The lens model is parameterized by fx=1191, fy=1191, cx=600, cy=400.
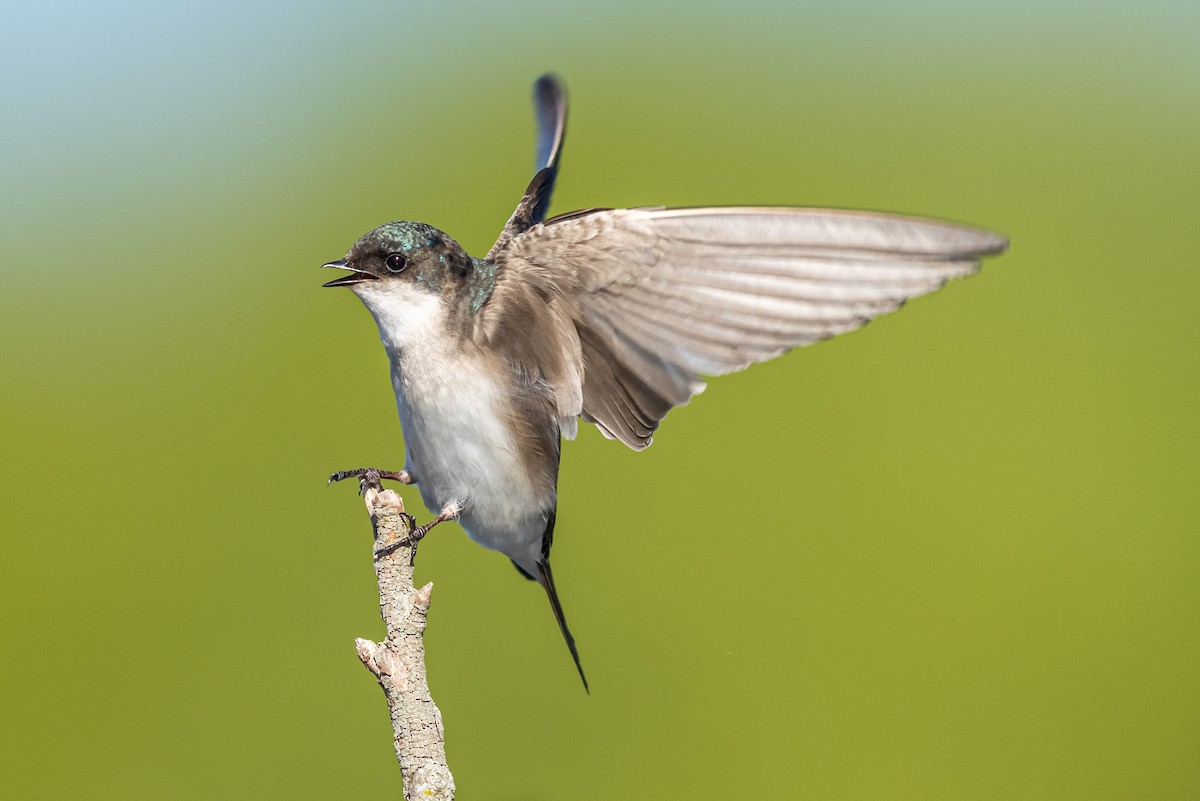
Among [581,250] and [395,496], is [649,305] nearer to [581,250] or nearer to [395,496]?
[581,250]

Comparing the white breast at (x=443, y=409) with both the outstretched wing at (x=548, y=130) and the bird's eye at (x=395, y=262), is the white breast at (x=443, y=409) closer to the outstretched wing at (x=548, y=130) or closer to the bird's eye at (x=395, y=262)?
the bird's eye at (x=395, y=262)

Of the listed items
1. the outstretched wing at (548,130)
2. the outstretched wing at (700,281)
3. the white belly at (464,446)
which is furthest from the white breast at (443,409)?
the outstretched wing at (548,130)

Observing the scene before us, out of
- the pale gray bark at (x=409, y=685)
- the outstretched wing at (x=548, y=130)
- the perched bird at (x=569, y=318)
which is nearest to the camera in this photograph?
the pale gray bark at (x=409, y=685)

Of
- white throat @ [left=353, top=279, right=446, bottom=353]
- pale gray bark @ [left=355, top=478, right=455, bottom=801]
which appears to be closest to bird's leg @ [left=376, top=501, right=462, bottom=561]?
pale gray bark @ [left=355, top=478, right=455, bottom=801]

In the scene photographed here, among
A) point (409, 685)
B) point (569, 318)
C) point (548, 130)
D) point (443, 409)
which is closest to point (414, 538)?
point (409, 685)

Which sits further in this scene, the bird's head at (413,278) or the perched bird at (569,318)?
the bird's head at (413,278)

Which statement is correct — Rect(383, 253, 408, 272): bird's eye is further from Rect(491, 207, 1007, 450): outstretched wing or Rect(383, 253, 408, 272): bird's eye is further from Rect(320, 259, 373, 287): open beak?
Rect(491, 207, 1007, 450): outstretched wing
